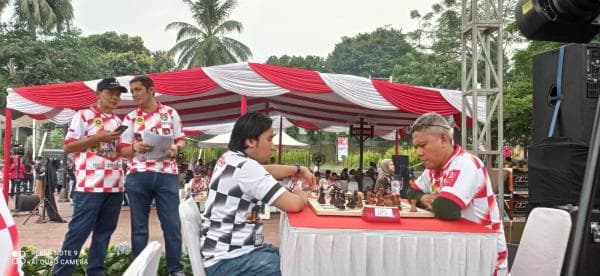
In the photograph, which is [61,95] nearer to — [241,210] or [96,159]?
[96,159]

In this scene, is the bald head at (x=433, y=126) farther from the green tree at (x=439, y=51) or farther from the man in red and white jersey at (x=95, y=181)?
the green tree at (x=439, y=51)

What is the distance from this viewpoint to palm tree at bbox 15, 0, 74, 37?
2673cm

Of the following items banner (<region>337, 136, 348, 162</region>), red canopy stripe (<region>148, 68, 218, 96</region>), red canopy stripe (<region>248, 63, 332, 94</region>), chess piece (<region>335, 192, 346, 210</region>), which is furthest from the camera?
banner (<region>337, 136, 348, 162</region>)

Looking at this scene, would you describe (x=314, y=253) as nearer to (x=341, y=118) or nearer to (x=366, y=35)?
(x=341, y=118)

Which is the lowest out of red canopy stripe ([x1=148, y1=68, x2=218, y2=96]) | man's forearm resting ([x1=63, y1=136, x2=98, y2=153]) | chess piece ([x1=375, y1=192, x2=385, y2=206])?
chess piece ([x1=375, y1=192, x2=385, y2=206])

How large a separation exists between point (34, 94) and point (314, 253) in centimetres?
650

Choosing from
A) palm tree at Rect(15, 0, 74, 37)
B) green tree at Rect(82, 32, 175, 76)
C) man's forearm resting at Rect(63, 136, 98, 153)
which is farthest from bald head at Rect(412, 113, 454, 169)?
green tree at Rect(82, 32, 175, 76)

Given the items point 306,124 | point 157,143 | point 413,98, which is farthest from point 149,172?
point 306,124

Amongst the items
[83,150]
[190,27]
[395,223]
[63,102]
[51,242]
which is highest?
[190,27]

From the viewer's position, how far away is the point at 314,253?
2.00 m

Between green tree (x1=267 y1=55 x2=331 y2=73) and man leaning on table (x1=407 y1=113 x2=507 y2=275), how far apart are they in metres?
52.5

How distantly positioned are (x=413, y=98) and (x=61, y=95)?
4.96 metres

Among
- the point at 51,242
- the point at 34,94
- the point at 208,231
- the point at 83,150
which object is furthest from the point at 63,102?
the point at 208,231

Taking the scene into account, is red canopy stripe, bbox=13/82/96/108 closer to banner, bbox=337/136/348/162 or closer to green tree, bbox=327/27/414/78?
banner, bbox=337/136/348/162
